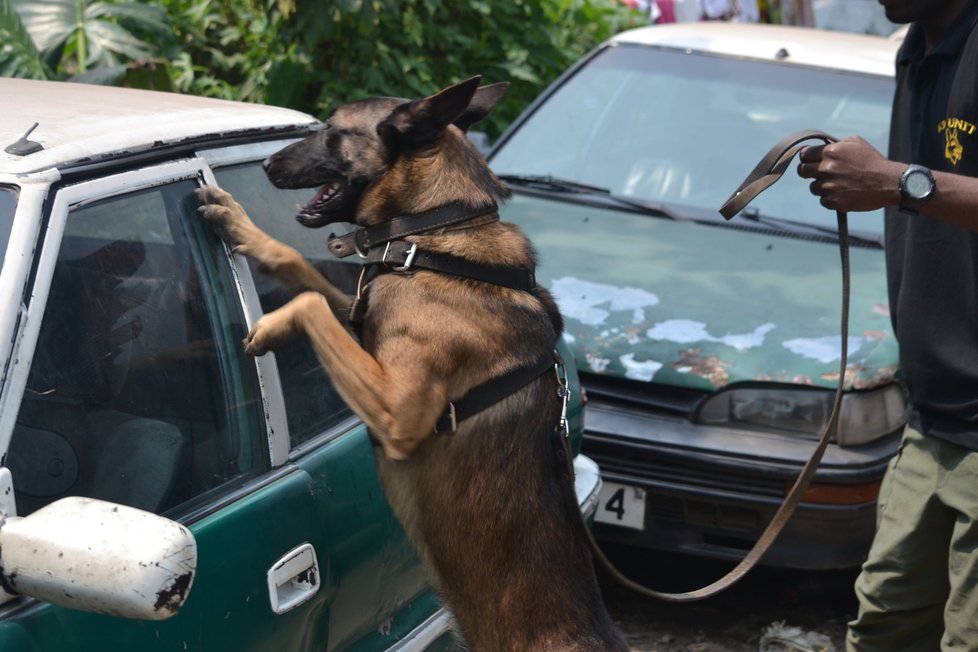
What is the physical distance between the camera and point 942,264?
289cm

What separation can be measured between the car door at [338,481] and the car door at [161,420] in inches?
2.5

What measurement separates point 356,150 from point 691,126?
303 cm

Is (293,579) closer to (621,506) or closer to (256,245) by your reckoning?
(256,245)

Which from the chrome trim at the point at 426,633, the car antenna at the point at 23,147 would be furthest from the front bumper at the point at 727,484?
the car antenna at the point at 23,147

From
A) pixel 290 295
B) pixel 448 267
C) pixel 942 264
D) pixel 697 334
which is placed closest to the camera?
pixel 448 267

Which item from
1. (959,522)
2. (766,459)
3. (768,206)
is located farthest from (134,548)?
(768,206)

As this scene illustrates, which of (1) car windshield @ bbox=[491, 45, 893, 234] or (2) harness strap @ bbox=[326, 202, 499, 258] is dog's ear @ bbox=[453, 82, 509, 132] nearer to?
(2) harness strap @ bbox=[326, 202, 499, 258]

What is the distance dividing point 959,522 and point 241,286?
1.75 m

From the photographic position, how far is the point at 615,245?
16.3 ft

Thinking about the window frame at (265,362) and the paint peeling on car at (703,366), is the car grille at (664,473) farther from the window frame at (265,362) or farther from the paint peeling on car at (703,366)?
the window frame at (265,362)

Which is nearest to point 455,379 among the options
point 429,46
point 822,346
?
point 822,346

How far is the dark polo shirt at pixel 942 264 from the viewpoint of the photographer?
9.17ft

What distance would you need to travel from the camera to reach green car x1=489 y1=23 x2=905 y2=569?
163 inches

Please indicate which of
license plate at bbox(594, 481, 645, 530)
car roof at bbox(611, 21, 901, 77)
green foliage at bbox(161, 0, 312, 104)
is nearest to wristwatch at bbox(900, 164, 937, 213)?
license plate at bbox(594, 481, 645, 530)
